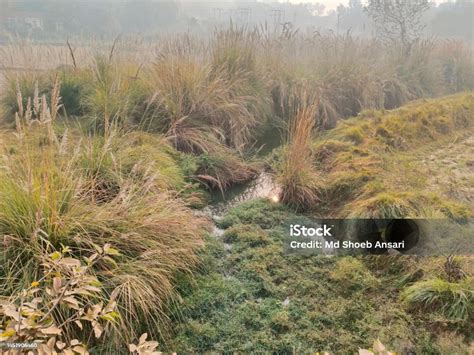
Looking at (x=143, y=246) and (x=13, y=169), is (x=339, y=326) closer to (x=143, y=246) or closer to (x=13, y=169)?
(x=143, y=246)

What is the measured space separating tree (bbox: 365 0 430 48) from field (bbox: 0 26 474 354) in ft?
14.4

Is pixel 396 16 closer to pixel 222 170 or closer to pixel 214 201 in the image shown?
pixel 222 170

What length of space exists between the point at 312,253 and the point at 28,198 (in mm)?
1830

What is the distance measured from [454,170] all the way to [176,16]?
52.4 feet

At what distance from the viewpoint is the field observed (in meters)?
1.92

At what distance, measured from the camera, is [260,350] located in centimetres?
196

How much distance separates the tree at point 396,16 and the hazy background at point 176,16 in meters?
0.80

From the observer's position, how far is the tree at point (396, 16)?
32.9ft

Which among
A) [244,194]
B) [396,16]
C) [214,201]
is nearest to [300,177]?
[244,194]

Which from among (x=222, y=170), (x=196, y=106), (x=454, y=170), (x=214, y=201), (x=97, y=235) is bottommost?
(x=214, y=201)

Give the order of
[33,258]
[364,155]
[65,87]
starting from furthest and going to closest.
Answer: [65,87] < [364,155] < [33,258]

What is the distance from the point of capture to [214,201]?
3.66 m

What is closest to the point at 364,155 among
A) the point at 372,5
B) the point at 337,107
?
the point at 337,107

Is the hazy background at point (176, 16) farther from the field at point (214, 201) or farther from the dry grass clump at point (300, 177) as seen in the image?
the dry grass clump at point (300, 177)
